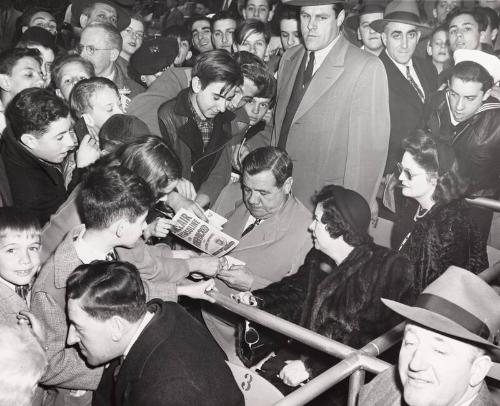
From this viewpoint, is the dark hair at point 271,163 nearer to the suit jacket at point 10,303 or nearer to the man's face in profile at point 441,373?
the suit jacket at point 10,303

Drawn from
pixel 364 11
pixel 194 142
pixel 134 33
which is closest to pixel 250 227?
pixel 194 142

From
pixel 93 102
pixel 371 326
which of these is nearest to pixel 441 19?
pixel 371 326

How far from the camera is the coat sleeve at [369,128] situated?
11.5 ft

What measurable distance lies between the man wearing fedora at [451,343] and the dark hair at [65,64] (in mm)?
3190

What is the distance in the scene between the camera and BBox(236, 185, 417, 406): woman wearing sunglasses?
2518 mm

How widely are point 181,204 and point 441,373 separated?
2123 millimetres

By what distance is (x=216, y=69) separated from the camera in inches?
135

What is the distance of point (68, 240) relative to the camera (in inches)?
91.7

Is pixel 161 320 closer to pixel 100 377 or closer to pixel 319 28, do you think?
pixel 100 377

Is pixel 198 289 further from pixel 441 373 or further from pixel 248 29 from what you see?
pixel 248 29

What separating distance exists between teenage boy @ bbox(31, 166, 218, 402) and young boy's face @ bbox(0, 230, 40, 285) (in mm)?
151

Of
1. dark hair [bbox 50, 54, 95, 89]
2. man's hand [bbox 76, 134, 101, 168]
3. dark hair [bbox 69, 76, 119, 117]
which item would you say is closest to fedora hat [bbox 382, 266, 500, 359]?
man's hand [bbox 76, 134, 101, 168]

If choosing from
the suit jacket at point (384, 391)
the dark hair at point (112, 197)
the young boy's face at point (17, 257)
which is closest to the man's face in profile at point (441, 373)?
the suit jacket at point (384, 391)

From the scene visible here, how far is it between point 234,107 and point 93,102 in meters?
1.05
